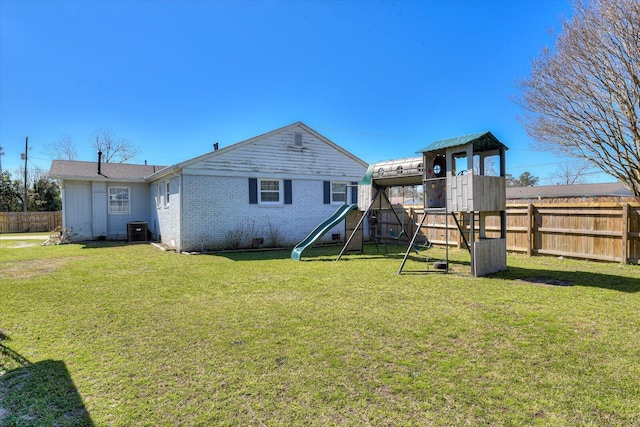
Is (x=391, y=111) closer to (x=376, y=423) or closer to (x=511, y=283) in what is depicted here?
(x=511, y=283)

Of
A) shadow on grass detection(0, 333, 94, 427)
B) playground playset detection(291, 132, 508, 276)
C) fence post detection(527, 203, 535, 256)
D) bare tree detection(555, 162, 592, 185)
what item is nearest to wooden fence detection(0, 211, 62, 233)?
playground playset detection(291, 132, 508, 276)

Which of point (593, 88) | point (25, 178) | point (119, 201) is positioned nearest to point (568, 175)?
point (593, 88)

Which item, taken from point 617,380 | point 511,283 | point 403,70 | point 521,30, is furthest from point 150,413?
point 403,70

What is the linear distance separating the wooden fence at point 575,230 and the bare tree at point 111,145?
3564 centimetres

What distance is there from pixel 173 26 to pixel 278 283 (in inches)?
386

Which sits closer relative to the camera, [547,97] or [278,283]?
[278,283]

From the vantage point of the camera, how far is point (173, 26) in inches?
452

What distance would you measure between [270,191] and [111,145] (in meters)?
29.7

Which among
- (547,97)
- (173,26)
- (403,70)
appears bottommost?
(547,97)

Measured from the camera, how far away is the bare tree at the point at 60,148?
119ft

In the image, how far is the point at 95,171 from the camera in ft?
57.9

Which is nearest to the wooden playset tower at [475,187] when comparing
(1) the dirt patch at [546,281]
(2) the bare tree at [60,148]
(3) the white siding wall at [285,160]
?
(1) the dirt patch at [546,281]

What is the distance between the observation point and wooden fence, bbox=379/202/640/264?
28.6 ft

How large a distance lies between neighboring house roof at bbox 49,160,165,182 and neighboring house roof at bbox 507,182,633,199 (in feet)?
102
